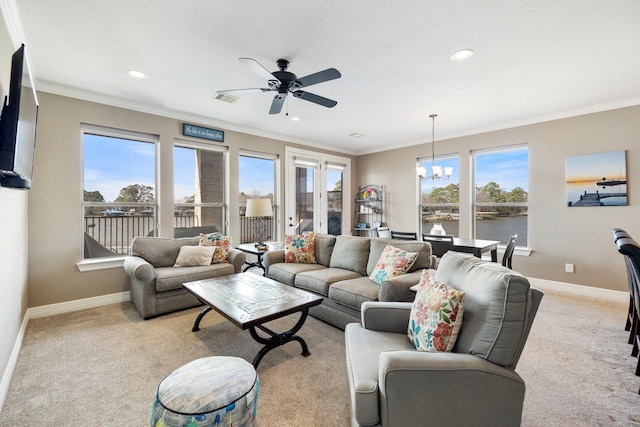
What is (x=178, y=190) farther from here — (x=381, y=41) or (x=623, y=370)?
(x=623, y=370)

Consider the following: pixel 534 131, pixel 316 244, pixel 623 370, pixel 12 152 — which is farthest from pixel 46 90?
pixel 534 131

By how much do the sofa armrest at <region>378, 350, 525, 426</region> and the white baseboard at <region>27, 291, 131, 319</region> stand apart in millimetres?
3815

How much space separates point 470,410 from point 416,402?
24 cm

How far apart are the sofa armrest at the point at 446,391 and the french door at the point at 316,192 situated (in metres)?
4.40

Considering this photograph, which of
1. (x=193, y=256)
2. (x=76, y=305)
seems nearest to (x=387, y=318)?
(x=193, y=256)

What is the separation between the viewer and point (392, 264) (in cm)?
275

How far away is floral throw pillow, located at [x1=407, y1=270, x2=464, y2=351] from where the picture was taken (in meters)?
1.39

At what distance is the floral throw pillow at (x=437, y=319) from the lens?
1.39 meters

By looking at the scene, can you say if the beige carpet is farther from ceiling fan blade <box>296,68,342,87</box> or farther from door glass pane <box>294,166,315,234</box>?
door glass pane <box>294,166,315,234</box>

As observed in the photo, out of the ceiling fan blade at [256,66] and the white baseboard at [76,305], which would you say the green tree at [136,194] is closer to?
the white baseboard at [76,305]

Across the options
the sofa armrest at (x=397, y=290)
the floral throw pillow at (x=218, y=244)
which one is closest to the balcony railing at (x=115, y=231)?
the floral throw pillow at (x=218, y=244)

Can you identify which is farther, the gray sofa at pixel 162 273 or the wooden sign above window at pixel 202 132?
the wooden sign above window at pixel 202 132

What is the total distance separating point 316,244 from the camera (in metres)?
3.88

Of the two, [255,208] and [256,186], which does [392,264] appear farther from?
[256,186]
